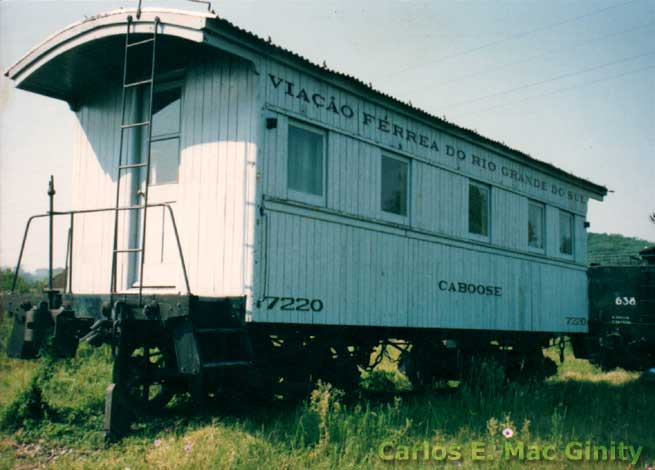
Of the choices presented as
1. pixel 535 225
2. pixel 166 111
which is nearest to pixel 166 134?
pixel 166 111

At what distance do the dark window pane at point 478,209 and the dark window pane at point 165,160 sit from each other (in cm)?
499

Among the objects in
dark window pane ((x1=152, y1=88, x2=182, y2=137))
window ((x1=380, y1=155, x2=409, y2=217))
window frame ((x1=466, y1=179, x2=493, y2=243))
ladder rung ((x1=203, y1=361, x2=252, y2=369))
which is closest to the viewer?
ladder rung ((x1=203, y1=361, x2=252, y2=369))

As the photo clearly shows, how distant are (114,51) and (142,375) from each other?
3.72 metres

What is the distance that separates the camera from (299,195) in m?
7.71

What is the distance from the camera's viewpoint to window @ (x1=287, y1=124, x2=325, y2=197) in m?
7.72

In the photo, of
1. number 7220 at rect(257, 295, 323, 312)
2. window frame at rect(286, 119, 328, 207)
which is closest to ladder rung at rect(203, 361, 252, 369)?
number 7220 at rect(257, 295, 323, 312)

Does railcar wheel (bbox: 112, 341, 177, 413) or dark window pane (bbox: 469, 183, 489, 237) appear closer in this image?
railcar wheel (bbox: 112, 341, 177, 413)

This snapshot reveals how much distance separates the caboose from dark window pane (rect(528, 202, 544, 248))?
2.72 m

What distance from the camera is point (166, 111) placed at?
8102 millimetres

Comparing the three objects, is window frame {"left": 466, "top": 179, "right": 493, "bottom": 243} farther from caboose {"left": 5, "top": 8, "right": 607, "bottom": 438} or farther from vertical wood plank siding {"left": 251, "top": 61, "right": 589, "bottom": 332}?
caboose {"left": 5, "top": 8, "right": 607, "bottom": 438}

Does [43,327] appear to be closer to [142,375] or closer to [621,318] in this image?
[142,375]

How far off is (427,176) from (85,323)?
5.06 m

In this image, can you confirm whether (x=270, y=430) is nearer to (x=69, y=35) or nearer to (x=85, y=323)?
(x=85, y=323)

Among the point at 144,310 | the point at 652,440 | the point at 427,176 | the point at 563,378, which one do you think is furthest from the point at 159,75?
the point at 563,378
